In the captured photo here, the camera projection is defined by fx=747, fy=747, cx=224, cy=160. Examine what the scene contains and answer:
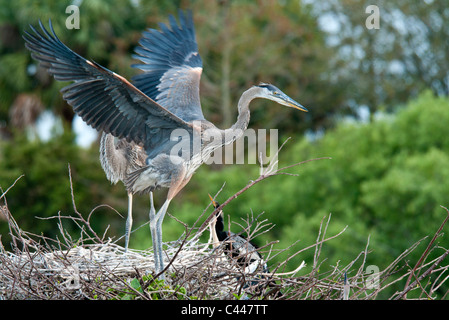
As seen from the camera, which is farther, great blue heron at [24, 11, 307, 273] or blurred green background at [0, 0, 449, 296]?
blurred green background at [0, 0, 449, 296]

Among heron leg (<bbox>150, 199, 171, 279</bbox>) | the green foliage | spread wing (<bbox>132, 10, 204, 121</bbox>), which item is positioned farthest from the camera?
the green foliage

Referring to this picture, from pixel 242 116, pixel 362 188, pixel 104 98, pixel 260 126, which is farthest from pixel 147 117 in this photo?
pixel 260 126

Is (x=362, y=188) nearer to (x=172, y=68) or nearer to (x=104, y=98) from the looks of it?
(x=172, y=68)

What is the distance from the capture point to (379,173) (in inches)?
563

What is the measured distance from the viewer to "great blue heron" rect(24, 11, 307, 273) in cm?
463

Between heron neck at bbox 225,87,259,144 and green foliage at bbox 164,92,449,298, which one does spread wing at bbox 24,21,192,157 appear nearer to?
heron neck at bbox 225,87,259,144

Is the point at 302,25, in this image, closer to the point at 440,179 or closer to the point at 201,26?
the point at 201,26

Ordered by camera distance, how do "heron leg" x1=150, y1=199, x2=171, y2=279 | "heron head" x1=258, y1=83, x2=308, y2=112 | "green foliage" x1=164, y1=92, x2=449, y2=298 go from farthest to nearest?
"green foliage" x1=164, y1=92, x2=449, y2=298 → "heron head" x1=258, y1=83, x2=308, y2=112 → "heron leg" x1=150, y1=199, x2=171, y2=279

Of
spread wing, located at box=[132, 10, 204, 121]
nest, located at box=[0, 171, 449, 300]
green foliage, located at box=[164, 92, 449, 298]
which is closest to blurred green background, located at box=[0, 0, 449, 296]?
green foliage, located at box=[164, 92, 449, 298]

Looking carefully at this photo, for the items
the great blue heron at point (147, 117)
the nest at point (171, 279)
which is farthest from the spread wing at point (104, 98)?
the nest at point (171, 279)

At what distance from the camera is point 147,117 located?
4.94m

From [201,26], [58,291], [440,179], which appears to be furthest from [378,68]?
[58,291]

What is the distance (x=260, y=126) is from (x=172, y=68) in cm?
1036

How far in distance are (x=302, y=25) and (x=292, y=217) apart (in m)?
5.70
